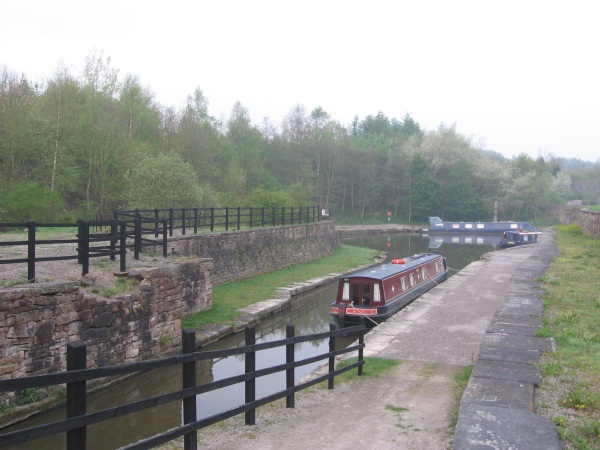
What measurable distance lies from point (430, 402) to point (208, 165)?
103 feet

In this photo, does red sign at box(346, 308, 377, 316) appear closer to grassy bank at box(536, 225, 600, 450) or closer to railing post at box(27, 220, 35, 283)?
grassy bank at box(536, 225, 600, 450)

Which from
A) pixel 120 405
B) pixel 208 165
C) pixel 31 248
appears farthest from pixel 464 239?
pixel 120 405

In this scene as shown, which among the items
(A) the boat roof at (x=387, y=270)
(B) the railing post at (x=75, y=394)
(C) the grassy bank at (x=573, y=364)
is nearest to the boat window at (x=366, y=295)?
(A) the boat roof at (x=387, y=270)

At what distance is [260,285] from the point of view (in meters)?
19.5

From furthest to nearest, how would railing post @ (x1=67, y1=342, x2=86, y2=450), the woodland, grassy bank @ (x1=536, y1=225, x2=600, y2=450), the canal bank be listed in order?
the woodland → grassy bank @ (x1=536, y1=225, x2=600, y2=450) → the canal bank → railing post @ (x1=67, y1=342, x2=86, y2=450)

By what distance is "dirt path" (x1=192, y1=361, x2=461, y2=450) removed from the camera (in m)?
4.94

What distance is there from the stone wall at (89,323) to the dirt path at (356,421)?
3901 millimetres

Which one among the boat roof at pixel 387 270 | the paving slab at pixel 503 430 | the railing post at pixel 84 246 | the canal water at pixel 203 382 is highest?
the railing post at pixel 84 246

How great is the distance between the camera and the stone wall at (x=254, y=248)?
17.8m

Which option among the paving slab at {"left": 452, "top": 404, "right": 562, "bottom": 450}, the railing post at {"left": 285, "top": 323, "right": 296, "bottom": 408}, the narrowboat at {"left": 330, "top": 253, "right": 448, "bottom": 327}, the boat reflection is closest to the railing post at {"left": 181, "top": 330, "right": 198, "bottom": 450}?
the railing post at {"left": 285, "top": 323, "right": 296, "bottom": 408}

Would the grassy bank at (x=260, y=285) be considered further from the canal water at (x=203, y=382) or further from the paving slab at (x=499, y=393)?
the paving slab at (x=499, y=393)

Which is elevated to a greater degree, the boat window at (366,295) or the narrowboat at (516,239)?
the narrowboat at (516,239)

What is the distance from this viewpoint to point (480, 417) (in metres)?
4.80

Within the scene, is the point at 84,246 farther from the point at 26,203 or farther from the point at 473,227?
the point at 473,227
